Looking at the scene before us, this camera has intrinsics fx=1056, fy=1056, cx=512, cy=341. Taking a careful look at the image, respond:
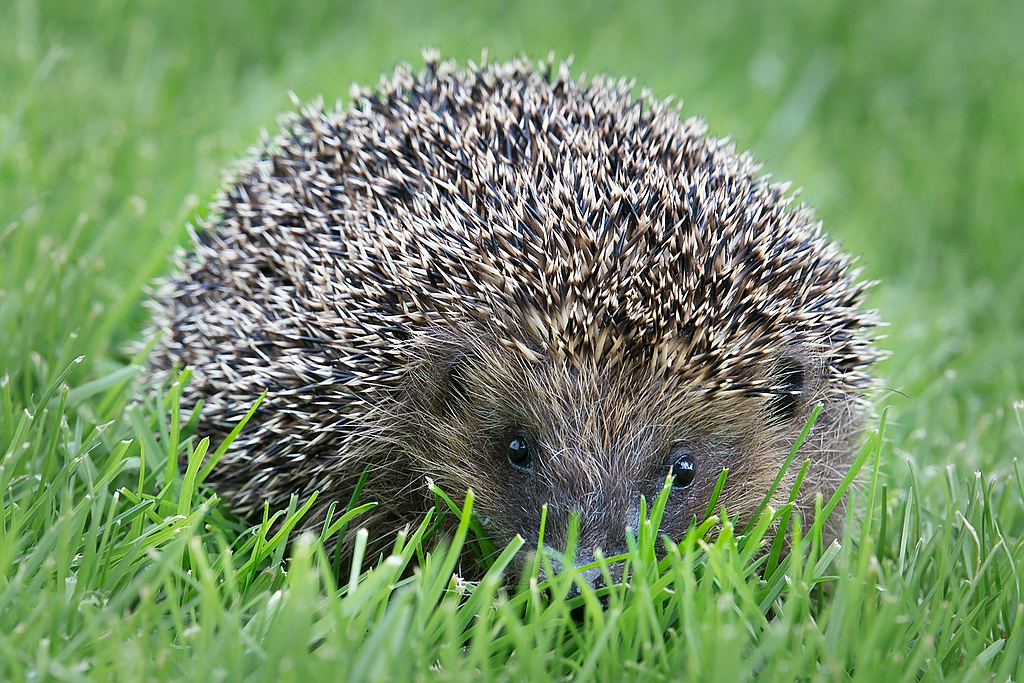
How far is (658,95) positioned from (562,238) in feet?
12.2

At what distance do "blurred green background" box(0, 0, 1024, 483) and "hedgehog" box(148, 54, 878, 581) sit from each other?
76 centimetres

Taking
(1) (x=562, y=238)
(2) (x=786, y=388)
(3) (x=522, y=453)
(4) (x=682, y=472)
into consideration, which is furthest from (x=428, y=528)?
(2) (x=786, y=388)

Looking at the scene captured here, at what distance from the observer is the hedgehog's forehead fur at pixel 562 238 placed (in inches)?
116

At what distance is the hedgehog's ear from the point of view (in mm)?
3098

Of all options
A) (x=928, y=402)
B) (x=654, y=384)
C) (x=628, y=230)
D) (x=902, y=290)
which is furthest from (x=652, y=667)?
(x=902, y=290)

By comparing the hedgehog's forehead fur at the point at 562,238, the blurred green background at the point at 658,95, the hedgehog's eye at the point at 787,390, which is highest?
the blurred green background at the point at 658,95

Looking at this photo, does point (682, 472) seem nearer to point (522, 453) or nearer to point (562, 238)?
point (522, 453)

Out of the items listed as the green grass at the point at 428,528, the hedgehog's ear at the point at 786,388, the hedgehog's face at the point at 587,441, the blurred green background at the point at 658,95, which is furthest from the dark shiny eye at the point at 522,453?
the blurred green background at the point at 658,95

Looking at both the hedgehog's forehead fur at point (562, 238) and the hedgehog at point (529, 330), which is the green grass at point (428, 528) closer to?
the hedgehog at point (529, 330)

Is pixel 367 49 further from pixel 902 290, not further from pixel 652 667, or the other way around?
pixel 652 667

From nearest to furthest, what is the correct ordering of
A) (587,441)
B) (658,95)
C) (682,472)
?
(587,441)
(682,472)
(658,95)

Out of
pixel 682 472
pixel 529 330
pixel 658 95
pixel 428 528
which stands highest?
pixel 658 95

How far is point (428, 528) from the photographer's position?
3111 mm

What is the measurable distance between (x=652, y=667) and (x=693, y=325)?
3.17ft
